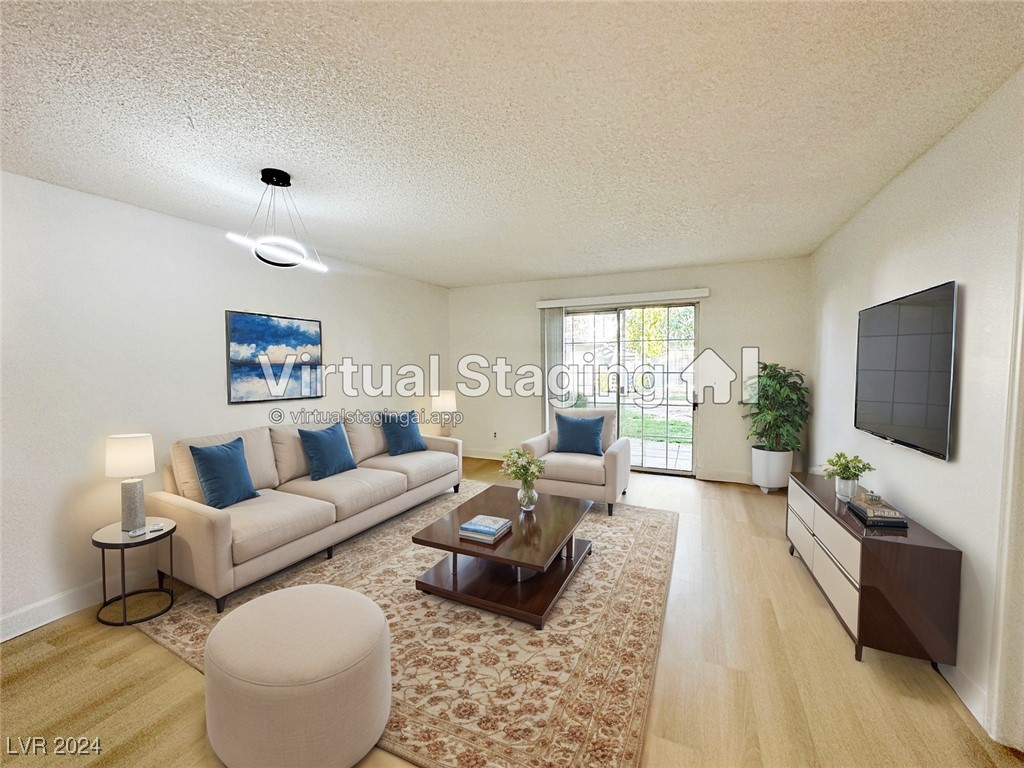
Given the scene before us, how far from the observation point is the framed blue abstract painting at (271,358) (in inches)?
135

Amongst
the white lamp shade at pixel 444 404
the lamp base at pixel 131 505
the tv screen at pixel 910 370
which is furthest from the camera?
the white lamp shade at pixel 444 404

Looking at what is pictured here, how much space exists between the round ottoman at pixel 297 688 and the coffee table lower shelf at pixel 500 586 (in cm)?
78

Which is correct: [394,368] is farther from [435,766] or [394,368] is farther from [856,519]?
[856,519]

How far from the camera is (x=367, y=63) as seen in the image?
1.53 metres

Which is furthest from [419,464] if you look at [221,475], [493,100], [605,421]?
[493,100]

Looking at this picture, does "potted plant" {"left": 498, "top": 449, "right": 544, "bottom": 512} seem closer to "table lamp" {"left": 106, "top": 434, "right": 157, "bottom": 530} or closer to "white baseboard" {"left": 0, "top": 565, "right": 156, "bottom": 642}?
"table lamp" {"left": 106, "top": 434, "right": 157, "bottom": 530}

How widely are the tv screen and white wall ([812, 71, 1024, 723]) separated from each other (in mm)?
58

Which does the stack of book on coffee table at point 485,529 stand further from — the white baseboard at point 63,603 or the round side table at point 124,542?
the white baseboard at point 63,603

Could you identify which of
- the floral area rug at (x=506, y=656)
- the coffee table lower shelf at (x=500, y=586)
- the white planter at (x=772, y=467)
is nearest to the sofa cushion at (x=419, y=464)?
the floral area rug at (x=506, y=656)

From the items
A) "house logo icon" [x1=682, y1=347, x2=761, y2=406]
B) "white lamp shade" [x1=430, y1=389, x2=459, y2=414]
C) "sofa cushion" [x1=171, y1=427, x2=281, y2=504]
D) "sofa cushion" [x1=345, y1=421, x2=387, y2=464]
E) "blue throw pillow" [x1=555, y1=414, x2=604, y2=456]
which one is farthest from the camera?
"white lamp shade" [x1=430, y1=389, x2=459, y2=414]

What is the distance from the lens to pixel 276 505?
9.24 ft

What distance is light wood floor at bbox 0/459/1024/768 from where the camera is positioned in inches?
60.3

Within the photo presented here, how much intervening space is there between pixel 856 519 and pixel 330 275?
4.68 meters

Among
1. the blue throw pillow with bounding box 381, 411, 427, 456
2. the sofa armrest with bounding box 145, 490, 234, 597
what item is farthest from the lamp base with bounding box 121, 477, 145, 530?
the blue throw pillow with bounding box 381, 411, 427, 456
